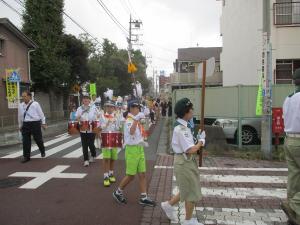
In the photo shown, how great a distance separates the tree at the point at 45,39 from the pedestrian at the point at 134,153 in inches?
982

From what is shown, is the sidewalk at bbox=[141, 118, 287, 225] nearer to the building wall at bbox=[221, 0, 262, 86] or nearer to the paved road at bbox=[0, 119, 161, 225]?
the paved road at bbox=[0, 119, 161, 225]

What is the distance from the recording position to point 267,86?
10242mm

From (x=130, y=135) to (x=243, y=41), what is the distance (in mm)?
15368

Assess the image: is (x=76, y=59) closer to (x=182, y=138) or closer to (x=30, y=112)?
(x=30, y=112)

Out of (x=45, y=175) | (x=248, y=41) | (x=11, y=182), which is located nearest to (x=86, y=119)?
(x=45, y=175)

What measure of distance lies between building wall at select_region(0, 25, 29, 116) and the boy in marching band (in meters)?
16.2

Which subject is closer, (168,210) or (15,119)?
(168,210)

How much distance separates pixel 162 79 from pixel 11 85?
2649 inches

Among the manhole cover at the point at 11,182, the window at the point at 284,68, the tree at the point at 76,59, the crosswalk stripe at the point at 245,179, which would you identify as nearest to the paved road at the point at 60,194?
the manhole cover at the point at 11,182

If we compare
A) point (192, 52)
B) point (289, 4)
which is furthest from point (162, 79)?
point (289, 4)

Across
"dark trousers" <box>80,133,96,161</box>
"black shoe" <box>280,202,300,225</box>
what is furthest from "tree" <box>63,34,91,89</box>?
"black shoe" <box>280,202,300,225</box>

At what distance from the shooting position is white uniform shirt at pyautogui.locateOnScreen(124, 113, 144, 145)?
6238mm

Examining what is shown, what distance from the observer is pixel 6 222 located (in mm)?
5465

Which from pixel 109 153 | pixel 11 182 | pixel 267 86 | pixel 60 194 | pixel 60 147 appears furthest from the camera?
pixel 60 147
